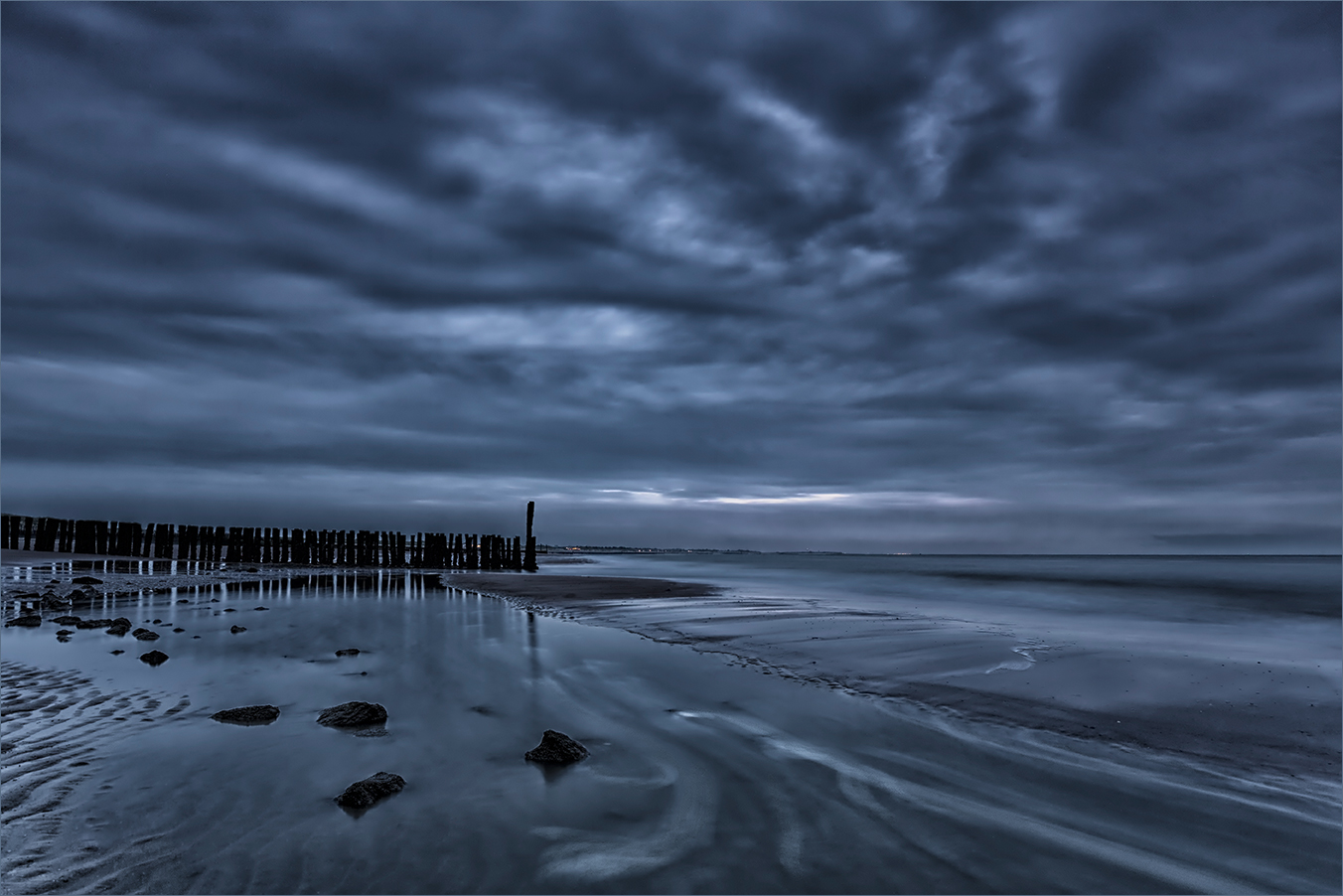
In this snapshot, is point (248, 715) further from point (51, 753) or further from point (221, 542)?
point (221, 542)

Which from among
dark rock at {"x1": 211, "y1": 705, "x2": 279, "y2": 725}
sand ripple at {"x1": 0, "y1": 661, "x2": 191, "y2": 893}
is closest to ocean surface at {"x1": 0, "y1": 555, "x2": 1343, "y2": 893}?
sand ripple at {"x1": 0, "y1": 661, "x2": 191, "y2": 893}

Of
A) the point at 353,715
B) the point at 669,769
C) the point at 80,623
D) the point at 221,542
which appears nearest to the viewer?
the point at 669,769

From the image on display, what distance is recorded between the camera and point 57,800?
4188 millimetres

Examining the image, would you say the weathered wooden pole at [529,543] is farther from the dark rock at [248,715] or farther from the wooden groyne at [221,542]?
the dark rock at [248,715]

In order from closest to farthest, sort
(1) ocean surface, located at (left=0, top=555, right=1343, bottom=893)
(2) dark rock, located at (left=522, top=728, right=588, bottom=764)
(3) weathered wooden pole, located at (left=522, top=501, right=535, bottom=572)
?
(1) ocean surface, located at (left=0, top=555, right=1343, bottom=893), (2) dark rock, located at (left=522, top=728, right=588, bottom=764), (3) weathered wooden pole, located at (left=522, top=501, right=535, bottom=572)

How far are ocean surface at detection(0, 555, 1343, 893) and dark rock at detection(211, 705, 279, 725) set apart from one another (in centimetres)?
16

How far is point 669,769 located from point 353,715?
308cm

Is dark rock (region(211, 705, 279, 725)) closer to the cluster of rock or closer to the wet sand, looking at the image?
the cluster of rock

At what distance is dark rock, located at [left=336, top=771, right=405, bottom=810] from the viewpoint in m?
4.24

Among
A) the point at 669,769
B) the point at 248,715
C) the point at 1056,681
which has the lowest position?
the point at 1056,681

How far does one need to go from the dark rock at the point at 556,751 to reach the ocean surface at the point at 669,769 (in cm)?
18

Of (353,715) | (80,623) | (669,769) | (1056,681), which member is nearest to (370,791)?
(353,715)

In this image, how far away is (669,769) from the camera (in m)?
5.14

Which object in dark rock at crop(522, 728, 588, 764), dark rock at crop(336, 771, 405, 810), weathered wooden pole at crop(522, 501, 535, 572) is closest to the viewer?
dark rock at crop(336, 771, 405, 810)
